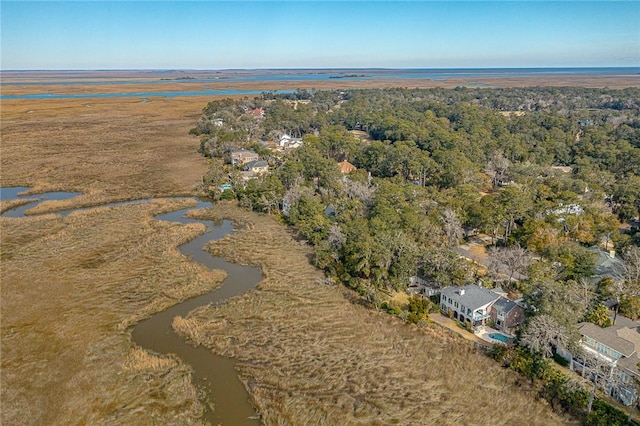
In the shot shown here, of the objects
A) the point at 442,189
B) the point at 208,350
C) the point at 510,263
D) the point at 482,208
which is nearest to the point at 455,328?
the point at 510,263

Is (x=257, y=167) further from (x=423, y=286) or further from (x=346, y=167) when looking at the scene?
(x=423, y=286)

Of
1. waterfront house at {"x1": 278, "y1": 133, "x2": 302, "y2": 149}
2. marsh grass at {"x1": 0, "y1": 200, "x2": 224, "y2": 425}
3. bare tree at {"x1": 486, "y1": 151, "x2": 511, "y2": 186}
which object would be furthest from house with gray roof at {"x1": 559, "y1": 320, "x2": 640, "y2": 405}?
waterfront house at {"x1": 278, "y1": 133, "x2": 302, "y2": 149}

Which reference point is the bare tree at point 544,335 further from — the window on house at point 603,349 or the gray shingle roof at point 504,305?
the gray shingle roof at point 504,305

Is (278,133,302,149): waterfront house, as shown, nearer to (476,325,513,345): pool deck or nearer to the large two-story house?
the large two-story house

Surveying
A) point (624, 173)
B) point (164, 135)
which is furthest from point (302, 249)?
point (164, 135)

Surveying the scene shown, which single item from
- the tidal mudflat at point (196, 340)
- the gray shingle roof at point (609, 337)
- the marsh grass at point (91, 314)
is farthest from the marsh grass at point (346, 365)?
the gray shingle roof at point (609, 337)
